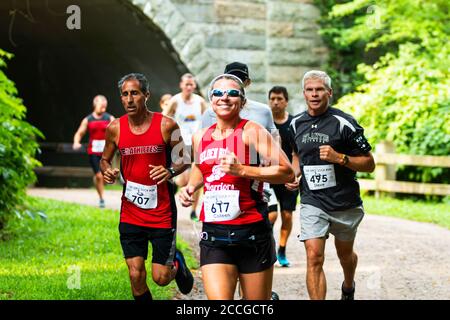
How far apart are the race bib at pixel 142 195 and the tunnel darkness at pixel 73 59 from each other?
1500cm

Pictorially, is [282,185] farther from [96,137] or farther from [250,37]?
[250,37]

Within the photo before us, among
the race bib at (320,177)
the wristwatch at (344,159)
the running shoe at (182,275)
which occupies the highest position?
the wristwatch at (344,159)

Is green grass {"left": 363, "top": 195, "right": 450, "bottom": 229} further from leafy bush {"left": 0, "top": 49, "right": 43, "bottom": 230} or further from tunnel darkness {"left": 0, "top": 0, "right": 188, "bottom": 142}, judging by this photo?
tunnel darkness {"left": 0, "top": 0, "right": 188, "bottom": 142}

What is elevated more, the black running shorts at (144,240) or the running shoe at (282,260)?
the black running shorts at (144,240)

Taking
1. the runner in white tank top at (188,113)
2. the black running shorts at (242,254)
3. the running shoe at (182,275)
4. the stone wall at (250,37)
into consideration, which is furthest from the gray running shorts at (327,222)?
the stone wall at (250,37)

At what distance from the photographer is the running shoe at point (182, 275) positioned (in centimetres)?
720

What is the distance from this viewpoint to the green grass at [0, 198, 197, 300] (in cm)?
749

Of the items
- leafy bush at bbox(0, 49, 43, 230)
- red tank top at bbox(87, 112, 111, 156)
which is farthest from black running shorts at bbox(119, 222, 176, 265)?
red tank top at bbox(87, 112, 111, 156)

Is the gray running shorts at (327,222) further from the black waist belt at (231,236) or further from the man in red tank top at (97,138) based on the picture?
the man in red tank top at (97,138)

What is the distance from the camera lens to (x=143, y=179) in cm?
669

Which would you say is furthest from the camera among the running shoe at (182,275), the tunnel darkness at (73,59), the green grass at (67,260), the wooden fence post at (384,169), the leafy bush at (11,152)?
the tunnel darkness at (73,59)

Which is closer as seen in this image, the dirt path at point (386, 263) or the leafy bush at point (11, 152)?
the dirt path at point (386, 263)

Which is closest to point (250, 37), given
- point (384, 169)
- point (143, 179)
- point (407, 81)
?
point (407, 81)
